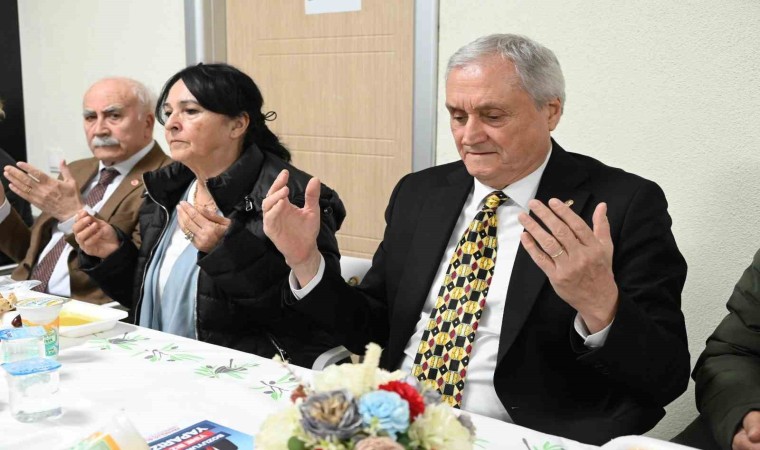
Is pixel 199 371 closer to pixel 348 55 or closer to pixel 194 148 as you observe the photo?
pixel 194 148

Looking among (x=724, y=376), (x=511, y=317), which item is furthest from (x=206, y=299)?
(x=724, y=376)

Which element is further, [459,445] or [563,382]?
[563,382]

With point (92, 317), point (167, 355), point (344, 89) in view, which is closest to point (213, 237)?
point (92, 317)

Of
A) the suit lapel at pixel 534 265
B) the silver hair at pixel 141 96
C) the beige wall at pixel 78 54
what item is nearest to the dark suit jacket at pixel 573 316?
the suit lapel at pixel 534 265

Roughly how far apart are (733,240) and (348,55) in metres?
1.85

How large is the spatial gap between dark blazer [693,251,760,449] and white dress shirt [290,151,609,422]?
16.8 inches

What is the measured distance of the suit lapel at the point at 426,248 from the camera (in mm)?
1793

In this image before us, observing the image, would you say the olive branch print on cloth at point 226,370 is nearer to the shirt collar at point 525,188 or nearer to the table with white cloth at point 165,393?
the table with white cloth at point 165,393

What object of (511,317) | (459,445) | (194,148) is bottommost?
(511,317)

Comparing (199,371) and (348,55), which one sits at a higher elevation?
(348,55)

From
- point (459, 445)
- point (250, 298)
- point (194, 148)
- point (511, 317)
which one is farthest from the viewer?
point (194, 148)

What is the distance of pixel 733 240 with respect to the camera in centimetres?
235

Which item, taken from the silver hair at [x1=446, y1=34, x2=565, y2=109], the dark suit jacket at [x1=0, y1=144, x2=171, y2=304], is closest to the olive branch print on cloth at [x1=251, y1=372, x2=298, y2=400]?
the silver hair at [x1=446, y1=34, x2=565, y2=109]

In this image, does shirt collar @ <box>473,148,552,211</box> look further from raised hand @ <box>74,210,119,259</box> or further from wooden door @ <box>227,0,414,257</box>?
wooden door @ <box>227,0,414,257</box>
